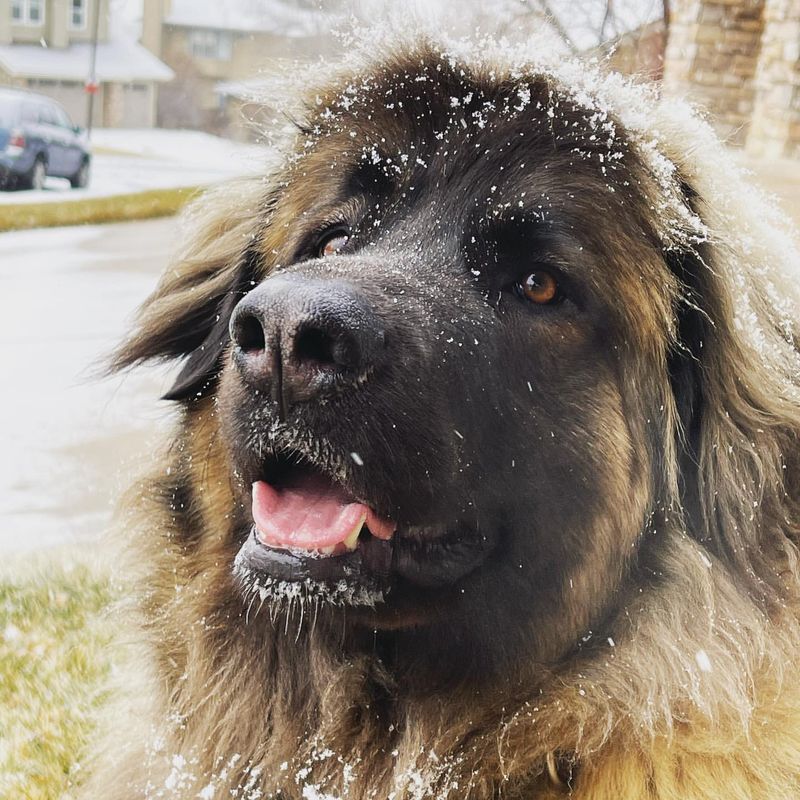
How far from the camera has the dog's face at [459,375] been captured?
1.84m

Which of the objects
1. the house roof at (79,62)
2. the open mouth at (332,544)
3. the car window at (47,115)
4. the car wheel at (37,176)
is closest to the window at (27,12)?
the house roof at (79,62)

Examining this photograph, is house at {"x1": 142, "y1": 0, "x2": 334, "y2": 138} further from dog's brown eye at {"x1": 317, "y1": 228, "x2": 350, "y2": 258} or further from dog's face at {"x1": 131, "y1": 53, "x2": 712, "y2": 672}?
dog's face at {"x1": 131, "y1": 53, "x2": 712, "y2": 672}

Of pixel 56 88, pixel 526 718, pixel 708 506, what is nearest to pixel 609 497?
pixel 708 506

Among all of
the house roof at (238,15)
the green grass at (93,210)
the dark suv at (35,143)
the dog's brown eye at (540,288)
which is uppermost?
the house roof at (238,15)

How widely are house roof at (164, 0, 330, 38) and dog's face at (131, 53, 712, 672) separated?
637 cm

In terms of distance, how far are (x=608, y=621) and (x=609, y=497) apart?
0.89 feet

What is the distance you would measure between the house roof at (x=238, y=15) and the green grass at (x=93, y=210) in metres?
2.08

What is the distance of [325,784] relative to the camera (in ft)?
7.24

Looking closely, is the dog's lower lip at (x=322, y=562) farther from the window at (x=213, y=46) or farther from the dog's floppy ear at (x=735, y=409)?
the window at (x=213, y=46)

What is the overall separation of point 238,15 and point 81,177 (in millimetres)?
4702

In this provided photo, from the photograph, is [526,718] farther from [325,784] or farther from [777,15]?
[777,15]

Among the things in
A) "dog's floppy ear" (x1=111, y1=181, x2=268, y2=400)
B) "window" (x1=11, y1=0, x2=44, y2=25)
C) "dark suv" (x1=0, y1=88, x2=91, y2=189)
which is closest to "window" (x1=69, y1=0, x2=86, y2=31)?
"window" (x1=11, y1=0, x2=44, y2=25)

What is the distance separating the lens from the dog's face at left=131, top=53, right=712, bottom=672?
184cm

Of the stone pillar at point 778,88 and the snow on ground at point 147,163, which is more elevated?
the stone pillar at point 778,88
